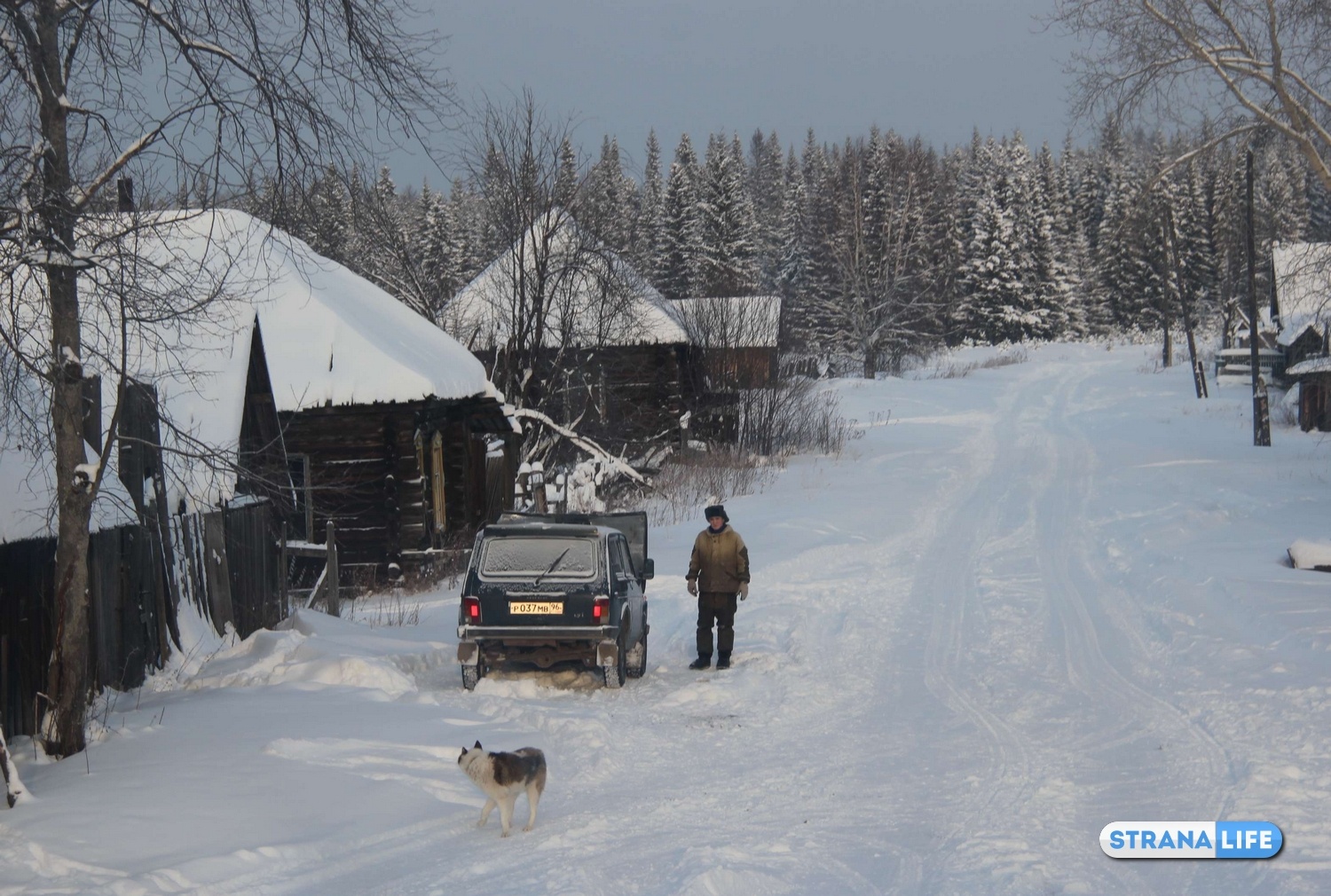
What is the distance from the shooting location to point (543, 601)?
37.3 feet

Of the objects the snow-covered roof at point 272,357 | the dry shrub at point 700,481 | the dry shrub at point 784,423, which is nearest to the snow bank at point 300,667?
the snow-covered roof at point 272,357

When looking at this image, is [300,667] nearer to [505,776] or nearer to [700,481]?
[505,776]

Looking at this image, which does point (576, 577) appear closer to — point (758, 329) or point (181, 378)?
point (181, 378)

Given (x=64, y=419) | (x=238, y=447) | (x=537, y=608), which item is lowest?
(x=537, y=608)

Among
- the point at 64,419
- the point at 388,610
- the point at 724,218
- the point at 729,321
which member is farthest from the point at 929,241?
the point at 64,419

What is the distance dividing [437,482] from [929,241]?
6027 centimetres

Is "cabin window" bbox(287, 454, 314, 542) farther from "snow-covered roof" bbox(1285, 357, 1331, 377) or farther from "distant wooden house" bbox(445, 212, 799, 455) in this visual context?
"snow-covered roof" bbox(1285, 357, 1331, 377)

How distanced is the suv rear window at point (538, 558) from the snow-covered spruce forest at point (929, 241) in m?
20.3

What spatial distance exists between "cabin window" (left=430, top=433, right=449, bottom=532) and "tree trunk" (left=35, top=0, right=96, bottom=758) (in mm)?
16315

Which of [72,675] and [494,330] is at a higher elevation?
[494,330]

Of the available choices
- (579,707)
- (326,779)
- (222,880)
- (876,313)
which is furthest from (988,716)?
(876,313)

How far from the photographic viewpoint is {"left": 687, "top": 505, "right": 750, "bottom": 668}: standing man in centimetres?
1260

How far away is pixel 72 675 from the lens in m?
7.42

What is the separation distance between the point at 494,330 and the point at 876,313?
42.2 meters
